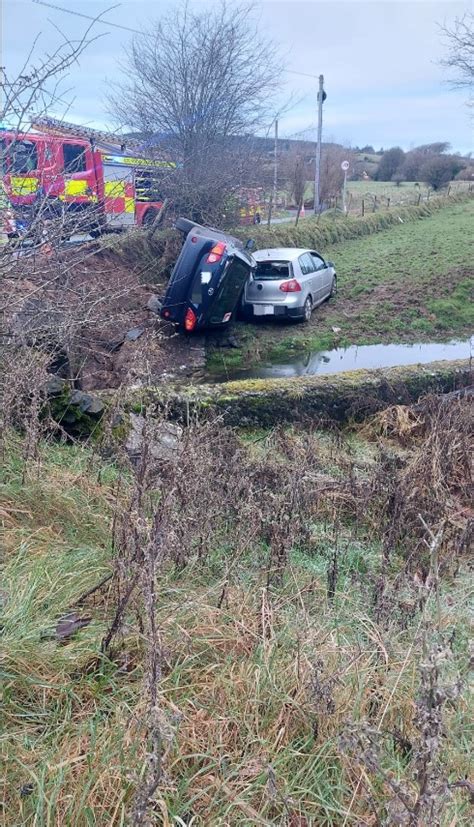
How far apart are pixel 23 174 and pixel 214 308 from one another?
6731 mm

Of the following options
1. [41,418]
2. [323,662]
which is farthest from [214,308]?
[323,662]

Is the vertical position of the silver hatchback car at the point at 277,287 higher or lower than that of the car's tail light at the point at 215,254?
lower

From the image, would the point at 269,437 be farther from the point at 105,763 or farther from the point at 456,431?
the point at 105,763

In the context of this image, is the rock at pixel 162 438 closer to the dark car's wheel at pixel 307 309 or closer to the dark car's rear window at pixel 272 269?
the dark car's rear window at pixel 272 269

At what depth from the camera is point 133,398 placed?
5.91 meters

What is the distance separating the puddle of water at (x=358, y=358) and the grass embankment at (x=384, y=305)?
0.35 m

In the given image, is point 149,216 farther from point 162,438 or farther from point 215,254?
point 162,438

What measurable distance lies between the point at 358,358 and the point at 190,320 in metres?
3.21

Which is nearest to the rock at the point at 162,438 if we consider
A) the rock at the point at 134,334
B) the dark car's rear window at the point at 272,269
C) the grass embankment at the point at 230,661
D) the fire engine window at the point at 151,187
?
the grass embankment at the point at 230,661

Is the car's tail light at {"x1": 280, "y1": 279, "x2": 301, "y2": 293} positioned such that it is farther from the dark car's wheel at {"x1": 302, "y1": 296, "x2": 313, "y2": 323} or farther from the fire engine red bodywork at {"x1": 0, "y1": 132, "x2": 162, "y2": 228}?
the fire engine red bodywork at {"x1": 0, "y1": 132, "x2": 162, "y2": 228}

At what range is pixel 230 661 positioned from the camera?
2521 mm

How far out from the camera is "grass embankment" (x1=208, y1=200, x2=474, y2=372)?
40.1 feet

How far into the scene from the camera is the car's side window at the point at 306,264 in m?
12.9

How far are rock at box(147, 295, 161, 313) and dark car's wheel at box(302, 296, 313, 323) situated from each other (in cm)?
312
